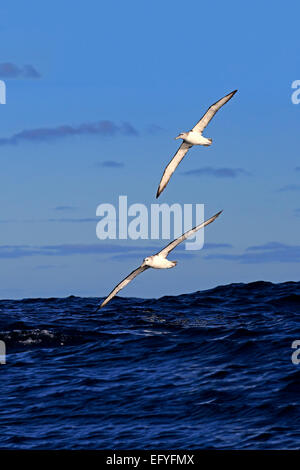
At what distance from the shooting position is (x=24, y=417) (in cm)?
2303

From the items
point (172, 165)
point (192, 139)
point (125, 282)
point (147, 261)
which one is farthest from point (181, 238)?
point (172, 165)

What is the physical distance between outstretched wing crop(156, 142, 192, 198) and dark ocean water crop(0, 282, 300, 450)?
6079 millimetres

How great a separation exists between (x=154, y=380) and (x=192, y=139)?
33.5 feet

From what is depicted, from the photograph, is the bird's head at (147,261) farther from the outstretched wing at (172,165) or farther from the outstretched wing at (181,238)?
the outstretched wing at (172,165)

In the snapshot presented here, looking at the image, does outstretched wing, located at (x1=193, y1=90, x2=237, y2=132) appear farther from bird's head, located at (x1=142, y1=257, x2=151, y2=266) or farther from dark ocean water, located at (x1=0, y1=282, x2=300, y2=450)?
dark ocean water, located at (x1=0, y1=282, x2=300, y2=450)

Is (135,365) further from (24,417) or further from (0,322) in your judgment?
(0,322)

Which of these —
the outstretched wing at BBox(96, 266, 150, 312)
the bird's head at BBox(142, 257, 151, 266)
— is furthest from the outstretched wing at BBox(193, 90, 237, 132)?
the outstretched wing at BBox(96, 266, 150, 312)

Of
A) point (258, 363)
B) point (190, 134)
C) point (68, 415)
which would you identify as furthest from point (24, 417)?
A: point (190, 134)

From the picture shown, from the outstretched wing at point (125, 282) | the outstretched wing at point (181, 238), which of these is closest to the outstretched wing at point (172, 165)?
the outstretched wing at point (181, 238)

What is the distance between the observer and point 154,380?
2473cm

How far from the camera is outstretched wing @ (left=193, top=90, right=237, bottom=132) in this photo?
91.4ft
